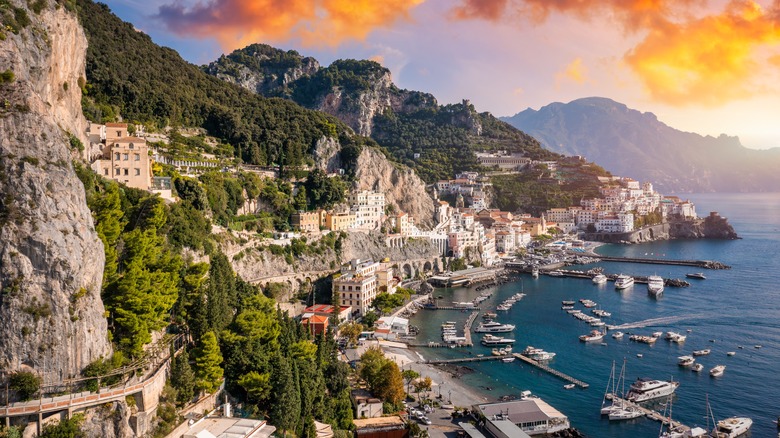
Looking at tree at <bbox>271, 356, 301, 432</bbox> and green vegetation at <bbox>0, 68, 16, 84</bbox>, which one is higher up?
green vegetation at <bbox>0, 68, 16, 84</bbox>

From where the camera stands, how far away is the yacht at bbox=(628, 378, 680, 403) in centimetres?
3047

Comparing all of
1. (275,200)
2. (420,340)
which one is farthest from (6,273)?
(275,200)

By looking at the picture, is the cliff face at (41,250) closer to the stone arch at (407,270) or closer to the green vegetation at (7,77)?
the green vegetation at (7,77)

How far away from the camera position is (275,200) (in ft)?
166

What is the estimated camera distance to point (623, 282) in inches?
2343

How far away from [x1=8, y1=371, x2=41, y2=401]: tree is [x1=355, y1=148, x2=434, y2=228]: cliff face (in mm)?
51851

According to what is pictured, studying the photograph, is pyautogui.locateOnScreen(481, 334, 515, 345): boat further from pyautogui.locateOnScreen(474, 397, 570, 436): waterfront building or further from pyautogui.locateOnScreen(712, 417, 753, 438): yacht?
pyautogui.locateOnScreen(712, 417, 753, 438): yacht

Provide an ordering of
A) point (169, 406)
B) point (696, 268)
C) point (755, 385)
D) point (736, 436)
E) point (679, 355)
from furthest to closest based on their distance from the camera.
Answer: point (696, 268) → point (679, 355) → point (755, 385) → point (736, 436) → point (169, 406)

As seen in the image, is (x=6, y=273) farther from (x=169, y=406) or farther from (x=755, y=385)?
(x=755, y=385)

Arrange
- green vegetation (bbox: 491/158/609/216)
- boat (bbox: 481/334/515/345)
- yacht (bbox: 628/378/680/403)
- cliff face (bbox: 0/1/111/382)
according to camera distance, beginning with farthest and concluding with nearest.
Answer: green vegetation (bbox: 491/158/609/216) < boat (bbox: 481/334/515/345) < yacht (bbox: 628/378/680/403) < cliff face (bbox: 0/1/111/382)

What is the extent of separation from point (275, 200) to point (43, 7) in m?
28.2

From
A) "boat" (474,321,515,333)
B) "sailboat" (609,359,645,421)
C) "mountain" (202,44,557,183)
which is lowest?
"sailboat" (609,359,645,421)

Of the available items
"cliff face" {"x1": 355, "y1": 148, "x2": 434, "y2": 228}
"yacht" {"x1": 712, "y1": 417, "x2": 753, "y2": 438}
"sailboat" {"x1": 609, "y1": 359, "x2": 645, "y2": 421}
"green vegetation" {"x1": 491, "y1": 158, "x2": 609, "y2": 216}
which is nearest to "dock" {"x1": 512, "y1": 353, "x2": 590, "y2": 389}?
"sailboat" {"x1": 609, "y1": 359, "x2": 645, "y2": 421}

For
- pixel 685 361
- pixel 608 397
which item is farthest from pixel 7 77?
pixel 685 361
